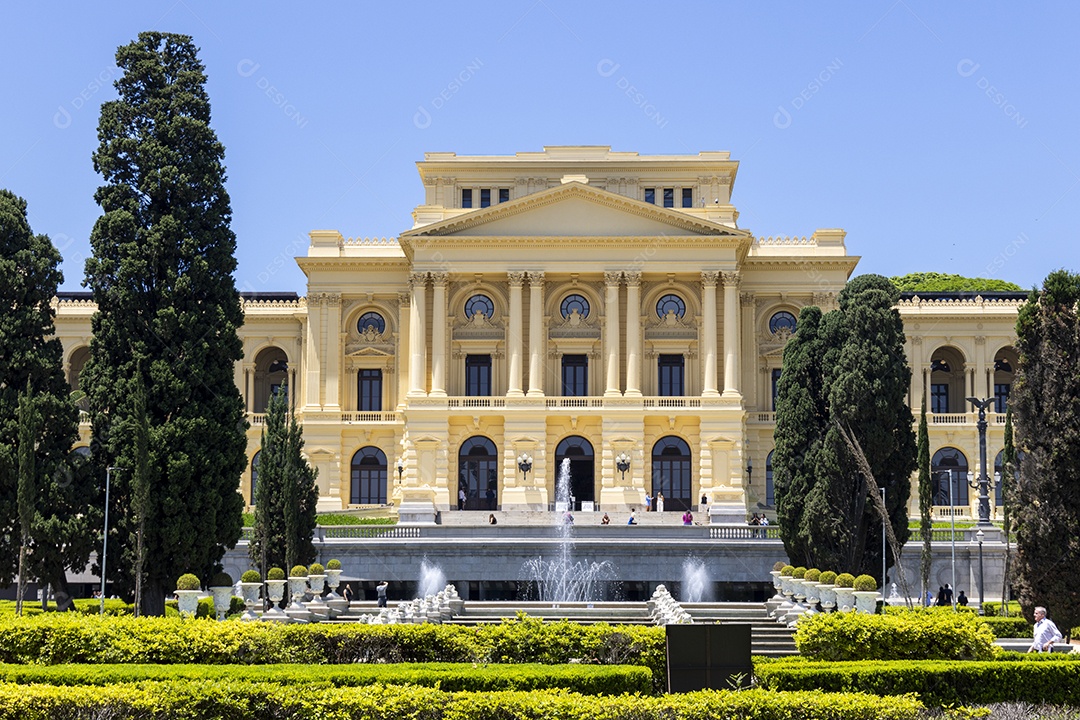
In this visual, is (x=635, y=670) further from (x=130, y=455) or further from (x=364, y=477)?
(x=364, y=477)

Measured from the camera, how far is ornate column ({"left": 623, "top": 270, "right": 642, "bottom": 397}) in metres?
65.6

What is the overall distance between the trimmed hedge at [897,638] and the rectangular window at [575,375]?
42.9 m

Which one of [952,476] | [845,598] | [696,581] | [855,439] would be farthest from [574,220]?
[845,598]

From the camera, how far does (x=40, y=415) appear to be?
119 ft

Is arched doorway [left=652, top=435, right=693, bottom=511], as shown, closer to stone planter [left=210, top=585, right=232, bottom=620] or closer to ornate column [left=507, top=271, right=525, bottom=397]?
ornate column [left=507, top=271, right=525, bottom=397]

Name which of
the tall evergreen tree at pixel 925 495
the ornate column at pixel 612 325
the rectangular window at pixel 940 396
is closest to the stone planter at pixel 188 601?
the tall evergreen tree at pixel 925 495

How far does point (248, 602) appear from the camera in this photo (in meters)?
34.9

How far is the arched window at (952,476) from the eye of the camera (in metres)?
71.9

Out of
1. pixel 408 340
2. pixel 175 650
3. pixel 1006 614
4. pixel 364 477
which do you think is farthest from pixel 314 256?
pixel 175 650

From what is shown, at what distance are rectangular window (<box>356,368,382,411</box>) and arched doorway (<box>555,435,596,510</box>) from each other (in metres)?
10.6

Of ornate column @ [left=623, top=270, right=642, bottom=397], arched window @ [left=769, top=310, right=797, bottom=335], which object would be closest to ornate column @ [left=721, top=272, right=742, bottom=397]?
ornate column @ [left=623, top=270, right=642, bottom=397]

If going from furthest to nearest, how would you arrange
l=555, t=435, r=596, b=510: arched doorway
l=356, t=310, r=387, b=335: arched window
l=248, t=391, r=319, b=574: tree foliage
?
1. l=356, t=310, r=387, b=335: arched window
2. l=555, t=435, r=596, b=510: arched doorway
3. l=248, t=391, r=319, b=574: tree foliage

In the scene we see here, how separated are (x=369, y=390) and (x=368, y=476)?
4.49 metres

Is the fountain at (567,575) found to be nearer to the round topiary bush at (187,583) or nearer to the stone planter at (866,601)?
the stone planter at (866,601)
